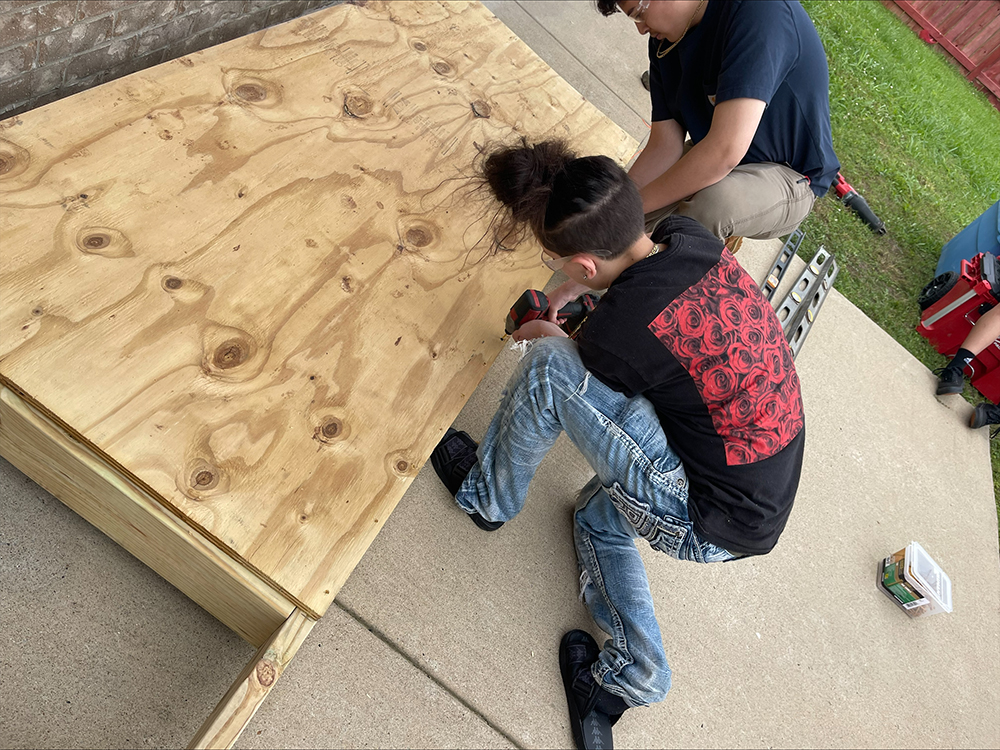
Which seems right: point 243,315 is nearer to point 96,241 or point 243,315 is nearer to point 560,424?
point 96,241

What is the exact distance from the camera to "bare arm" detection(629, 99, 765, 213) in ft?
6.56

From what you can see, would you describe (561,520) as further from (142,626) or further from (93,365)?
(93,365)

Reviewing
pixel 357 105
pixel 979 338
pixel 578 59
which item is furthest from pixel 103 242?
pixel 979 338

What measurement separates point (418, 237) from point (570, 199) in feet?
1.67

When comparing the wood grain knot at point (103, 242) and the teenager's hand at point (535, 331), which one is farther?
the teenager's hand at point (535, 331)

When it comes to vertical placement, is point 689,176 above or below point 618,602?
above

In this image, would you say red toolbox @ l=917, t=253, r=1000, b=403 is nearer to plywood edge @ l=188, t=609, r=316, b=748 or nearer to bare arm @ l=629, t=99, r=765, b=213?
bare arm @ l=629, t=99, r=765, b=213

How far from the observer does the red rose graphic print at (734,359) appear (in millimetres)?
1654

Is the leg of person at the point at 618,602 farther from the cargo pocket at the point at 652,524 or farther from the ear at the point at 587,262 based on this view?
the ear at the point at 587,262

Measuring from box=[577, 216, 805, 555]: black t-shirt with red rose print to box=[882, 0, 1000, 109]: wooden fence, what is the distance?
30.0 ft

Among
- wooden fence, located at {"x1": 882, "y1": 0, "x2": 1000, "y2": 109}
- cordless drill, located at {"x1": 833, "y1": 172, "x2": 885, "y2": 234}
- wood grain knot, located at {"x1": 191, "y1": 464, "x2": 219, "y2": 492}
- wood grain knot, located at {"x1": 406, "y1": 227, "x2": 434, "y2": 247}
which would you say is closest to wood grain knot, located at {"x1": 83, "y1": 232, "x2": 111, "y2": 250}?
wood grain knot, located at {"x1": 191, "y1": 464, "x2": 219, "y2": 492}

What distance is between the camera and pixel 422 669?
1873 mm

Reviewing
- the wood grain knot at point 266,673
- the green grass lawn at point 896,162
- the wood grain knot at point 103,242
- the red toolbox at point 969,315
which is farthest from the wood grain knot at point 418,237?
the red toolbox at point 969,315

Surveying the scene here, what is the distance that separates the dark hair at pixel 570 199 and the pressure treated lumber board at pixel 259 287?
350 mm
